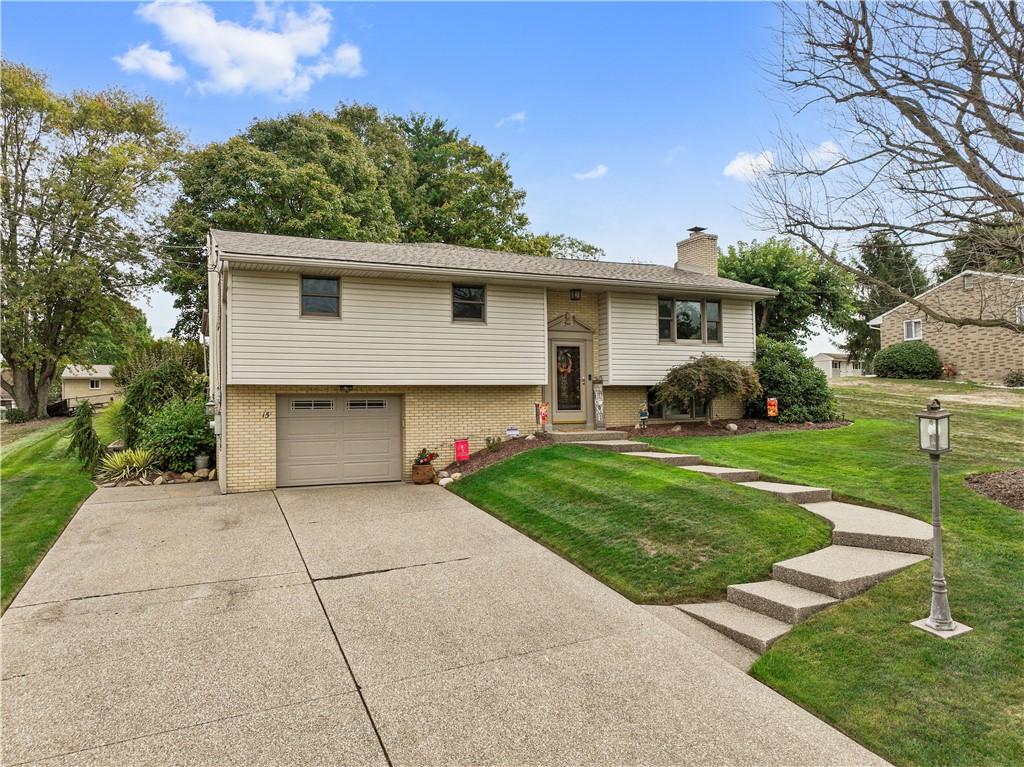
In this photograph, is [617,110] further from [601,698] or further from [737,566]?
[601,698]

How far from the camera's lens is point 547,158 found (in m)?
Answer: 18.1

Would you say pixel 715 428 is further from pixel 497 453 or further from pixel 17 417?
pixel 17 417

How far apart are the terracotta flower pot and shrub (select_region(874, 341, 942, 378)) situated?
2320 cm

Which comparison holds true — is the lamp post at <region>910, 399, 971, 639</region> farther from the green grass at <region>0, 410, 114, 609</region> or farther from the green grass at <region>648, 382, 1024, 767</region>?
the green grass at <region>0, 410, 114, 609</region>

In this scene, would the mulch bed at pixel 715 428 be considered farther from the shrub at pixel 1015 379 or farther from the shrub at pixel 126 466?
the shrub at pixel 1015 379

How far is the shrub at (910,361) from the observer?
24.8 m

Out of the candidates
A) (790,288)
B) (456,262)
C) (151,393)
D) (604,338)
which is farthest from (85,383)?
(790,288)

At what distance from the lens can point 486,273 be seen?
12.5 metres

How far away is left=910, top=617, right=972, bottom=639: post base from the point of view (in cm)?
423

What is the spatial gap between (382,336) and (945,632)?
1018 cm

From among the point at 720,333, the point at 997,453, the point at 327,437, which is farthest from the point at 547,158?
the point at 997,453

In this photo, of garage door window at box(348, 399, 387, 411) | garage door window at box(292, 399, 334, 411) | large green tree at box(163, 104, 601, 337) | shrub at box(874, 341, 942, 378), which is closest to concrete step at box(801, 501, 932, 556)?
garage door window at box(348, 399, 387, 411)

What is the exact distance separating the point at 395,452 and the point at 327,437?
1496mm

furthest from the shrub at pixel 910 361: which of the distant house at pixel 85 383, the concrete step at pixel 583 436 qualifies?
the distant house at pixel 85 383
